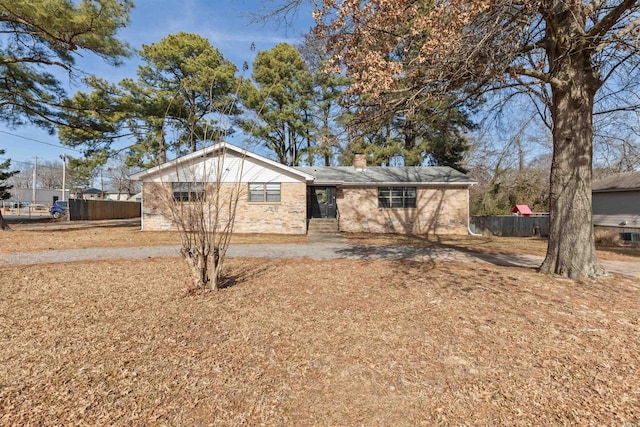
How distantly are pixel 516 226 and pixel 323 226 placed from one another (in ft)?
36.8

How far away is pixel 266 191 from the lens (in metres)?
15.0

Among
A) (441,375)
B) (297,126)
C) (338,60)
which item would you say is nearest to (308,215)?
(297,126)

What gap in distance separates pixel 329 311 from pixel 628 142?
982cm

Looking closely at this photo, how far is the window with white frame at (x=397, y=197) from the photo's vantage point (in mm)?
16578

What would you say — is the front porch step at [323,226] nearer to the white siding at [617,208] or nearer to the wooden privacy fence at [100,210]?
the white siding at [617,208]

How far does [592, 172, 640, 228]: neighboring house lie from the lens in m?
18.2

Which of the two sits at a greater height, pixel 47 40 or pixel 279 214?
pixel 47 40

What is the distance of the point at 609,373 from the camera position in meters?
2.71

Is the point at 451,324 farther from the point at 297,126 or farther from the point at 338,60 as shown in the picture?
the point at 297,126

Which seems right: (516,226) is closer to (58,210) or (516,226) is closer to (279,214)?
(279,214)

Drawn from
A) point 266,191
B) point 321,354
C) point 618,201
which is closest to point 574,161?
point 321,354

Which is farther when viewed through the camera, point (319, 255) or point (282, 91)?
point (282, 91)

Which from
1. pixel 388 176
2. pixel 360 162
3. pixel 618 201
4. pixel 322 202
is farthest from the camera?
pixel 618 201

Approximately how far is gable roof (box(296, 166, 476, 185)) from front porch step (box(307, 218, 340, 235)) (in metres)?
2.04
